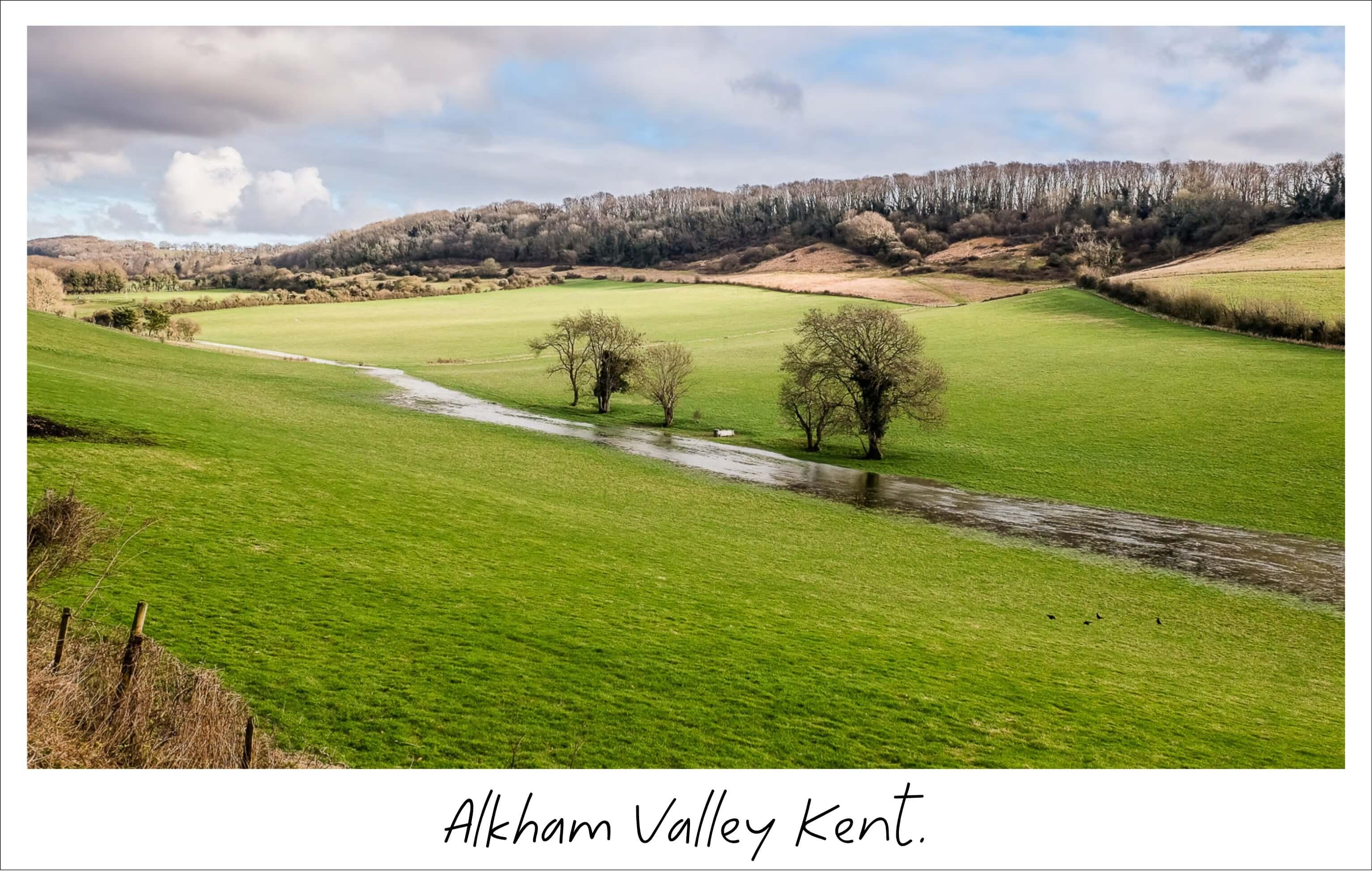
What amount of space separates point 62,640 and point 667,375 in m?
42.6

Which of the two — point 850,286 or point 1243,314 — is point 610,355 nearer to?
point 1243,314

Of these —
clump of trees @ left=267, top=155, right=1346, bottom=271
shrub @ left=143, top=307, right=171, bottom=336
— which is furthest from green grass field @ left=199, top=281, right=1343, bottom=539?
clump of trees @ left=267, top=155, right=1346, bottom=271

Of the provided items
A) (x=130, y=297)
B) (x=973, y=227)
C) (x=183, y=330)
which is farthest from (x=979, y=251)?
(x=130, y=297)

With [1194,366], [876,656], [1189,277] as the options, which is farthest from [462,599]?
[1189,277]

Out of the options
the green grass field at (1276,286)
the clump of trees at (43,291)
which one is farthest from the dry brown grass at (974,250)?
the clump of trees at (43,291)

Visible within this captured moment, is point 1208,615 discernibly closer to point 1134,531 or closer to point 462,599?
point 1134,531

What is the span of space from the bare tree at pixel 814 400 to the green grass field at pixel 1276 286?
119 ft

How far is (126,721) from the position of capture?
7094 mm

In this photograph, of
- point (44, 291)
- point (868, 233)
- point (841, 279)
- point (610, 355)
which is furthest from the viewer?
point (868, 233)

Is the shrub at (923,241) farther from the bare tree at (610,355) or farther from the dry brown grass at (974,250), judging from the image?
the bare tree at (610,355)

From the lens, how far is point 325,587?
42.0 ft

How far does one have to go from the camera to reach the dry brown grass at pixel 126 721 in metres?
7.13
